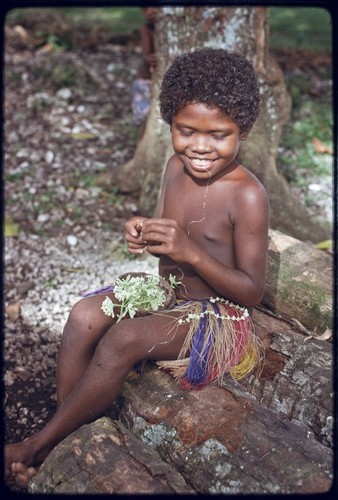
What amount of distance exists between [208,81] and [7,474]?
1799 mm

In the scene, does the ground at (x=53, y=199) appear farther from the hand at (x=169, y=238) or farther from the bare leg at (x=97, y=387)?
the hand at (x=169, y=238)

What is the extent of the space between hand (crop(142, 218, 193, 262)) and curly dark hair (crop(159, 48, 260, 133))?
1.55ft

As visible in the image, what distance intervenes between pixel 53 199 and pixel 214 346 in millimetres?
2501

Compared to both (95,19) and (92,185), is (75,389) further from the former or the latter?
(95,19)

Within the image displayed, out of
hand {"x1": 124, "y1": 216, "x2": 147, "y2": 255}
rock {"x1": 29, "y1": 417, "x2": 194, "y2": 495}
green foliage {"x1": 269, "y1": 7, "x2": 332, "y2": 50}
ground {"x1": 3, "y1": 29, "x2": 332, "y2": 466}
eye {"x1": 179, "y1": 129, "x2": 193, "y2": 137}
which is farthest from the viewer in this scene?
green foliage {"x1": 269, "y1": 7, "x2": 332, "y2": 50}

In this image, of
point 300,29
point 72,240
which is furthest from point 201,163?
point 300,29

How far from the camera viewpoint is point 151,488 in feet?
7.13

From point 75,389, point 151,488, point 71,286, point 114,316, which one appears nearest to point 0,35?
point 71,286

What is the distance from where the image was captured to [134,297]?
9.27ft

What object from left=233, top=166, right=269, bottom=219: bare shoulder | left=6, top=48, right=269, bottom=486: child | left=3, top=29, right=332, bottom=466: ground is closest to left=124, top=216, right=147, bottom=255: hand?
left=6, top=48, right=269, bottom=486: child

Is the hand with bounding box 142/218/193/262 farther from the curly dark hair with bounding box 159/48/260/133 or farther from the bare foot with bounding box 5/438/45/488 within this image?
the bare foot with bounding box 5/438/45/488

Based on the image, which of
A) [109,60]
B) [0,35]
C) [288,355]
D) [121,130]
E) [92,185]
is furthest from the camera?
[109,60]

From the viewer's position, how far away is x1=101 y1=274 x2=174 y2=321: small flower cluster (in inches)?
109

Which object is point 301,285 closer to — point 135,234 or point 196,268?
point 196,268
